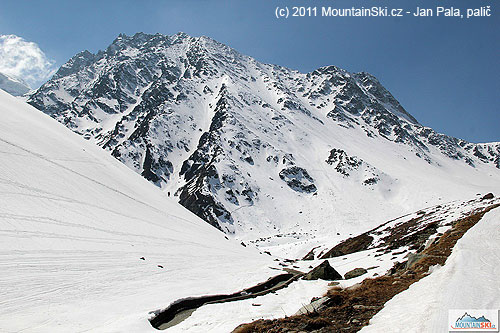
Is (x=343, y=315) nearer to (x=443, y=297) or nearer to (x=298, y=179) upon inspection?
(x=443, y=297)

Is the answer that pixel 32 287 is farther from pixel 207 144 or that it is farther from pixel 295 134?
pixel 295 134

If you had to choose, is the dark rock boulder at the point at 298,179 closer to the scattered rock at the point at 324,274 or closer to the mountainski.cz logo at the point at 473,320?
the scattered rock at the point at 324,274

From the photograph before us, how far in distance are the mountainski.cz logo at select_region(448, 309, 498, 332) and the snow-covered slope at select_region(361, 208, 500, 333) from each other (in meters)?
0.15

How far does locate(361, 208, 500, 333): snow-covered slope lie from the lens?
592cm

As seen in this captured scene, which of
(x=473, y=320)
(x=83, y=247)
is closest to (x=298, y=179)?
(x=83, y=247)

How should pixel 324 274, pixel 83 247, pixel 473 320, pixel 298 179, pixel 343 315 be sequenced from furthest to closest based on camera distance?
pixel 298 179 < pixel 324 274 < pixel 83 247 < pixel 343 315 < pixel 473 320

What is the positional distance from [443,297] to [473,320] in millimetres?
1152

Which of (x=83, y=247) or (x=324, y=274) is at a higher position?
(x=324, y=274)

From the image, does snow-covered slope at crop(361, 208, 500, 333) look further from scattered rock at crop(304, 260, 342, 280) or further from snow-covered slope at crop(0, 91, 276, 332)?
scattered rock at crop(304, 260, 342, 280)

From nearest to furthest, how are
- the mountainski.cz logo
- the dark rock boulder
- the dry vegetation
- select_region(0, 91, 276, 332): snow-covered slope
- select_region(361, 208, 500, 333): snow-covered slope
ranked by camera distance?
the mountainski.cz logo < select_region(361, 208, 500, 333): snow-covered slope < the dry vegetation < select_region(0, 91, 276, 332): snow-covered slope < the dark rock boulder

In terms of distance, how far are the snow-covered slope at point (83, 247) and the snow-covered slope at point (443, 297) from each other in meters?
7.81

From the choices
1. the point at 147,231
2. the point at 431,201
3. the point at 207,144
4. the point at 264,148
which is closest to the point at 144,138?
the point at 207,144

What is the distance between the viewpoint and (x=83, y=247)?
1348 cm

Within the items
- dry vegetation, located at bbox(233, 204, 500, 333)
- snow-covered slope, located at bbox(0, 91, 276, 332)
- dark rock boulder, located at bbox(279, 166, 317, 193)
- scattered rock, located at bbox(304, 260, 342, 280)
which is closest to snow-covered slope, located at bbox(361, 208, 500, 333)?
dry vegetation, located at bbox(233, 204, 500, 333)
